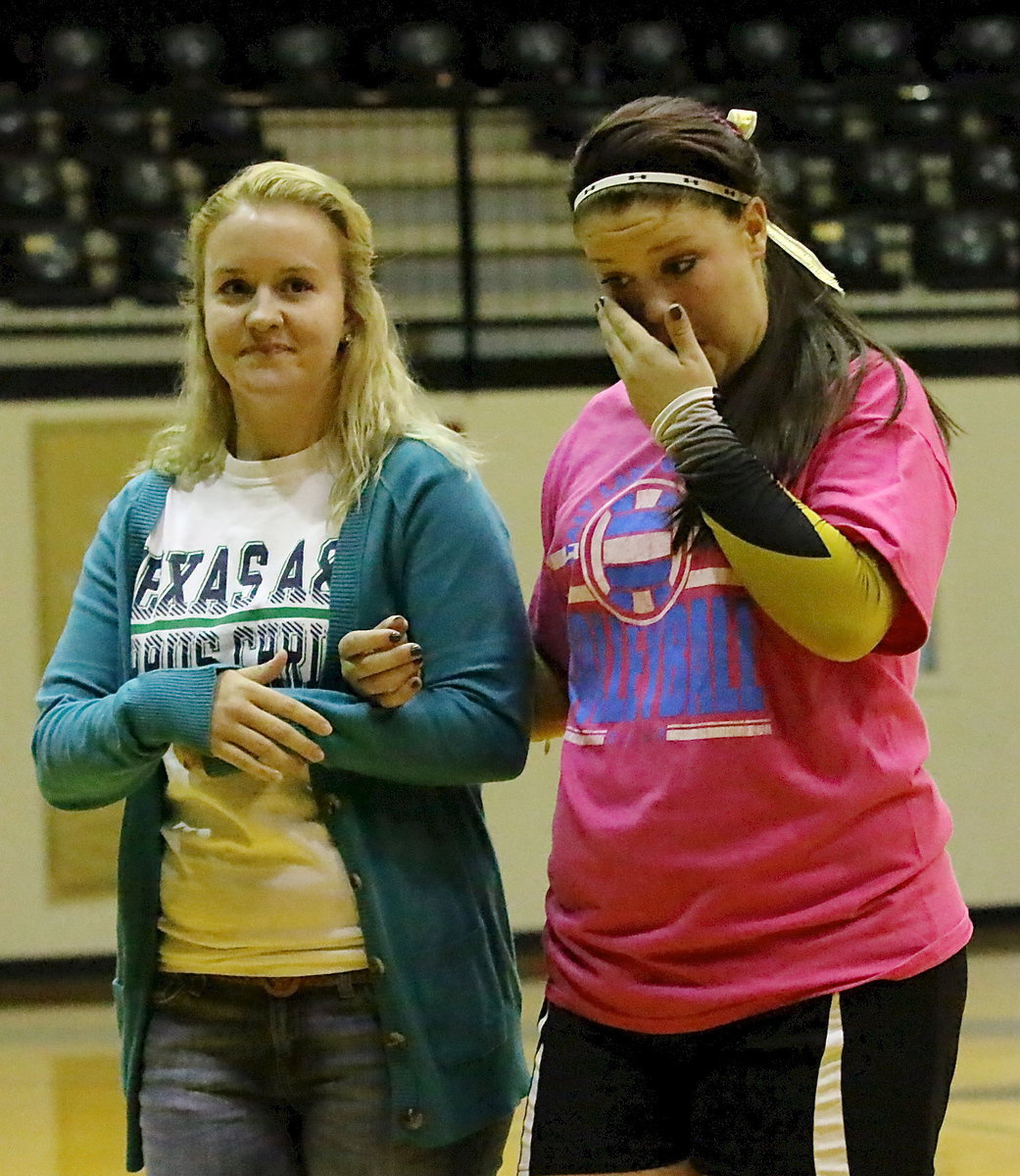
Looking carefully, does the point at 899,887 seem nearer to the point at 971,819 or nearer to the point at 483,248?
the point at 971,819

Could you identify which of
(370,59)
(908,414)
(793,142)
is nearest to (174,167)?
(370,59)

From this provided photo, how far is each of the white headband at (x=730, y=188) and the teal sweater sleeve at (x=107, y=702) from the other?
0.64 m

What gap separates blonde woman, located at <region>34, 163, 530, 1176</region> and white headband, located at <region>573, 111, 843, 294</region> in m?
0.36

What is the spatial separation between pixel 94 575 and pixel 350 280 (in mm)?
458

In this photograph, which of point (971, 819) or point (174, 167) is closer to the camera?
point (971, 819)

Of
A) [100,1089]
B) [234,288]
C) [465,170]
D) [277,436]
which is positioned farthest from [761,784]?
[465,170]

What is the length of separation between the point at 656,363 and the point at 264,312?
46 centimetres

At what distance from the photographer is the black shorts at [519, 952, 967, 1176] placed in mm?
1496

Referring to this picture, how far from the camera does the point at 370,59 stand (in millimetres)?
8484

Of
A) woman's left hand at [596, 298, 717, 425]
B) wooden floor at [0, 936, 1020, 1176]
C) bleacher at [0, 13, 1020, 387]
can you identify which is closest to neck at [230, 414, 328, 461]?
woman's left hand at [596, 298, 717, 425]

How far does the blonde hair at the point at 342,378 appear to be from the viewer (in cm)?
178

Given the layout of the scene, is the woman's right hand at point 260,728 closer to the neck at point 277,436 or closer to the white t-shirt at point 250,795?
the white t-shirt at point 250,795

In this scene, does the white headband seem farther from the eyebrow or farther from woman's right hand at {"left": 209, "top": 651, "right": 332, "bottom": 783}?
woman's right hand at {"left": 209, "top": 651, "right": 332, "bottom": 783}

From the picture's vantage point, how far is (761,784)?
153cm
